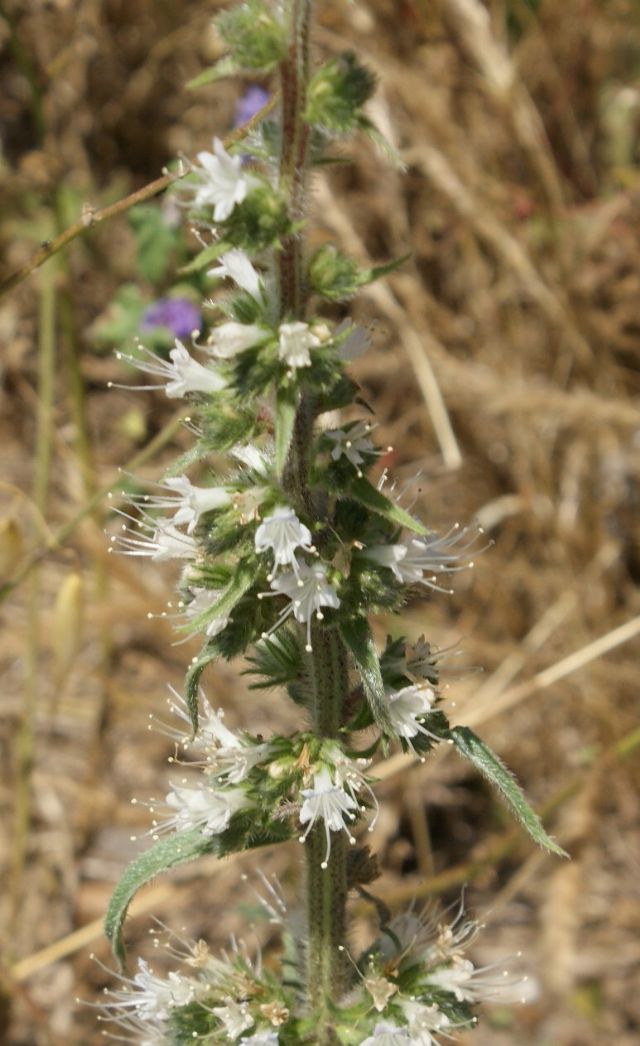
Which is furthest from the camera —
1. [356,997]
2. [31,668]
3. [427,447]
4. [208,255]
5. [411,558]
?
[427,447]

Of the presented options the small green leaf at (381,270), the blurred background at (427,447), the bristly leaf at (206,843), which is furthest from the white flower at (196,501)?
the blurred background at (427,447)

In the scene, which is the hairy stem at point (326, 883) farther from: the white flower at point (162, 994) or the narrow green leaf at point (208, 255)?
the narrow green leaf at point (208, 255)

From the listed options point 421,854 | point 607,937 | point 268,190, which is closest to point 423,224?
point 421,854

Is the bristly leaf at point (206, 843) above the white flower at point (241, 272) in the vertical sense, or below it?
below

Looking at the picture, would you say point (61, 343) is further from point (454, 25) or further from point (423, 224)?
point (454, 25)

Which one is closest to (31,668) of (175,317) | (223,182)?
(175,317)

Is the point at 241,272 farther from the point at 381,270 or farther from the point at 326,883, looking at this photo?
the point at 326,883
